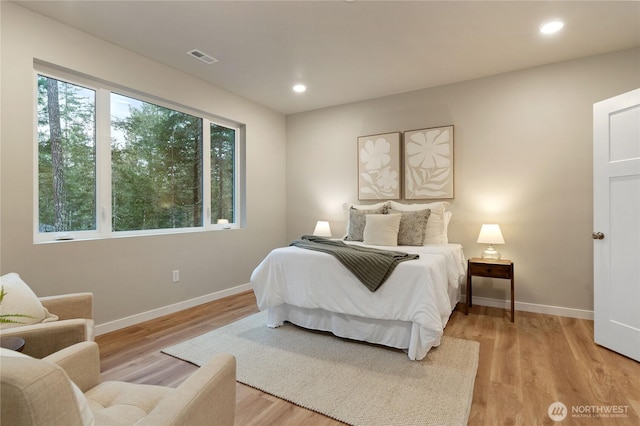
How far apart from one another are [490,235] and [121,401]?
3391 mm

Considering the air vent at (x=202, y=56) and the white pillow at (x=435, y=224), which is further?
the white pillow at (x=435, y=224)

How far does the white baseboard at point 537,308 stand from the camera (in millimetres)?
3227

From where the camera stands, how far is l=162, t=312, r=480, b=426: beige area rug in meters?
1.74

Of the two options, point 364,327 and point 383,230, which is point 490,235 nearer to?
point 383,230

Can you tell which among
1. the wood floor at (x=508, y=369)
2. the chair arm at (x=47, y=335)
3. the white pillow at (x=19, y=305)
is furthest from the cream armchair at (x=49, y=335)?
the wood floor at (x=508, y=369)

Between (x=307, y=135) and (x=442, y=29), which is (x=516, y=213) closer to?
(x=442, y=29)

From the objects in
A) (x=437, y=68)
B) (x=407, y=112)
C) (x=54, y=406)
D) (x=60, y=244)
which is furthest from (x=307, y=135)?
(x=54, y=406)

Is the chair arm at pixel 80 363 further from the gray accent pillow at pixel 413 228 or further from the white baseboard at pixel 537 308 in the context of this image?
the white baseboard at pixel 537 308

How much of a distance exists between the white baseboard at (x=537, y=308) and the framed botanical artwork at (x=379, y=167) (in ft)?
5.28

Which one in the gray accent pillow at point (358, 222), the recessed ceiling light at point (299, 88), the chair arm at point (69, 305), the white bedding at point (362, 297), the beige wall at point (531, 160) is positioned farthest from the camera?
the recessed ceiling light at point (299, 88)

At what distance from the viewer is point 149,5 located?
2381mm

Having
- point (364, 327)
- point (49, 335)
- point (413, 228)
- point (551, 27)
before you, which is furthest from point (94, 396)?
point (551, 27)

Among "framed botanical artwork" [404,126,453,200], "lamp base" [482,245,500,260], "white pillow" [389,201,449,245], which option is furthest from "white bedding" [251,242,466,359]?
"framed botanical artwork" [404,126,453,200]

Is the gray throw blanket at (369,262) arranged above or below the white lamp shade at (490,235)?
below
